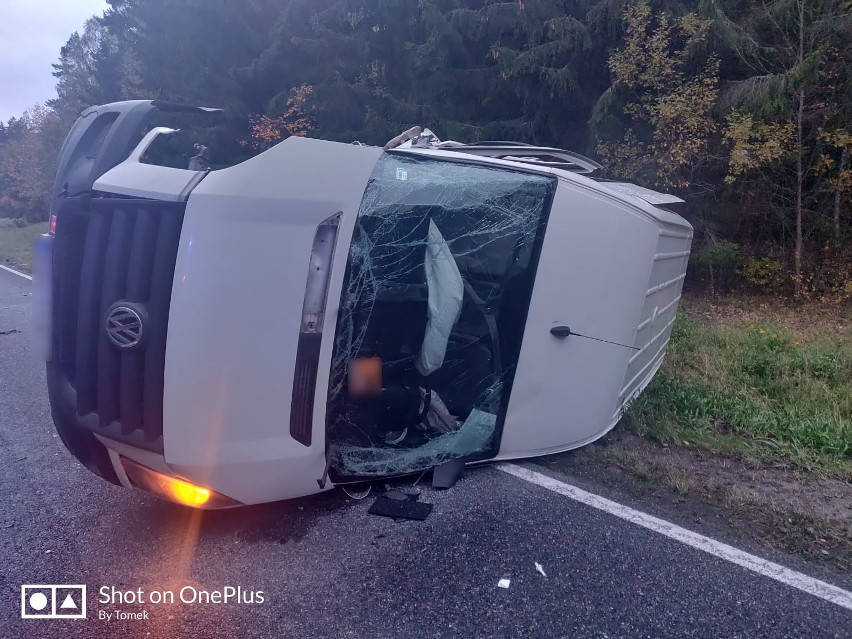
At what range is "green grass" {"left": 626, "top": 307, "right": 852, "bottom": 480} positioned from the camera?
414cm

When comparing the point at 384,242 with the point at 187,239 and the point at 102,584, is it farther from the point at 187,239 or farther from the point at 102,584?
the point at 102,584

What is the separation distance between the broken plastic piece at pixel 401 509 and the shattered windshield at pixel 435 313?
0.55ft

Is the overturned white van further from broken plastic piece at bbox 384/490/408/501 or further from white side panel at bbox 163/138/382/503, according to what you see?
broken plastic piece at bbox 384/490/408/501

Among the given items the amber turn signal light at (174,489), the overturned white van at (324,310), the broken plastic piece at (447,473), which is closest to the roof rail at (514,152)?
the overturned white van at (324,310)

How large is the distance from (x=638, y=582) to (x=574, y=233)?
66.9 inches

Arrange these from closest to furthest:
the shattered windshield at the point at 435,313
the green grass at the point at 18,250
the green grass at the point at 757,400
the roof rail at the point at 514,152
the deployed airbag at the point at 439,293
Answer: the shattered windshield at the point at 435,313
the deployed airbag at the point at 439,293
the green grass at the point at 757,400
the roof rail at the point at 514,152
the green grass at the point at 18,250

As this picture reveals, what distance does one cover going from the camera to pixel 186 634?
239 cm

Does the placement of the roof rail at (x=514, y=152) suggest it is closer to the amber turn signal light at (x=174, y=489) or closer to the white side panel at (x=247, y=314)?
the white side panel at (x=247, y=314)

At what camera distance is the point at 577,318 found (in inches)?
141

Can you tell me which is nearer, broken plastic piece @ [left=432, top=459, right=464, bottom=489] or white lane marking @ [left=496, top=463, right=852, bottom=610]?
white lane marking @ [left=496, top=463, right=852, bottom=610]

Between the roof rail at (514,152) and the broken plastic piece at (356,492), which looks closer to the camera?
the broken plastic piece at (356,492)

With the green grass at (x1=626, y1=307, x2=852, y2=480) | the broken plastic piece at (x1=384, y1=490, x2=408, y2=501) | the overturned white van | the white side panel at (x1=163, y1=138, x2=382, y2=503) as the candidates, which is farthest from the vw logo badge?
the green grass at (x1=626, y1=307, x2=852, y2=480)

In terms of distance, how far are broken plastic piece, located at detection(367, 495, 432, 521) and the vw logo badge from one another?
4.53 ft

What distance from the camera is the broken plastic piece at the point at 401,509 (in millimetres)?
3225
